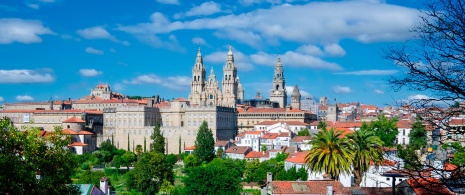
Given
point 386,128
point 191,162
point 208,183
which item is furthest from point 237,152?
point 208,183

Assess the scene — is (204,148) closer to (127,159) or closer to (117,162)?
(127,159)

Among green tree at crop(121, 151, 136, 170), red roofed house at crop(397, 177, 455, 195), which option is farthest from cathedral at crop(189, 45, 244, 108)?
red roofed house at crop(397, 177, 455, 195)

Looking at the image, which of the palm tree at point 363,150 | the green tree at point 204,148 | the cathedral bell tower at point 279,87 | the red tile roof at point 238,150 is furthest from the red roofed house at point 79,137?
the palm tree at point 363,150

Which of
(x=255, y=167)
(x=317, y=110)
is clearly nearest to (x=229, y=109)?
(x=255, y=167)

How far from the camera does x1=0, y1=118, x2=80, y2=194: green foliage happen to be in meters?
17.5

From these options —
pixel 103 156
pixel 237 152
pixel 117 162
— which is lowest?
pixel 117 162

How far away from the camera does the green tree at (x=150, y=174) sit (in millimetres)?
53031

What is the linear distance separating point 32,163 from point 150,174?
1404 inches

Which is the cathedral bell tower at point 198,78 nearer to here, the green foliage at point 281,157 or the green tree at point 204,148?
the green tree at point 204,148

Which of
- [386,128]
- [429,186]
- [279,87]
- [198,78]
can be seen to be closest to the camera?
[429,186]

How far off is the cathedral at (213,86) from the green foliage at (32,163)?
111852 mm

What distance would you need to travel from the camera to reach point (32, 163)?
1888 cm

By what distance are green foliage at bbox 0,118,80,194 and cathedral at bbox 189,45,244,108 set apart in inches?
4404

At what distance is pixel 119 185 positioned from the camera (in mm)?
63125
